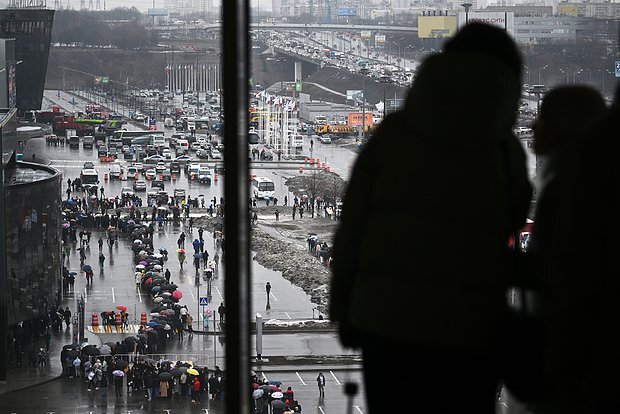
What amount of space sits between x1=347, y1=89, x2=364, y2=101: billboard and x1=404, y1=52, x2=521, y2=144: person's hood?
433 cm

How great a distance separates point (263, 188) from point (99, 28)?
3.61m

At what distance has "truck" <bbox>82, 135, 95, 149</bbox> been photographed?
422 inches

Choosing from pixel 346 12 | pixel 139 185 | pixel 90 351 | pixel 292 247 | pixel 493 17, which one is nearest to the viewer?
pixel 493 17

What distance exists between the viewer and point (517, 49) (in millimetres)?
838

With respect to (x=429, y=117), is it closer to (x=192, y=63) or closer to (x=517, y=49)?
(x=517, y=49)

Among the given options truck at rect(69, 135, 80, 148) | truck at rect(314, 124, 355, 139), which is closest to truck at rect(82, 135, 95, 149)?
truck at rect(69, 135, 80, 148)

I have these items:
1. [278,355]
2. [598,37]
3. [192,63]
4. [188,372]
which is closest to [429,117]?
[598,37]

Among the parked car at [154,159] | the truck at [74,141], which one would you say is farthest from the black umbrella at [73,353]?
the truck at [74,141]

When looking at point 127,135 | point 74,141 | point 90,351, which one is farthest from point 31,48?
point 90,351

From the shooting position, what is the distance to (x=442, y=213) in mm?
803

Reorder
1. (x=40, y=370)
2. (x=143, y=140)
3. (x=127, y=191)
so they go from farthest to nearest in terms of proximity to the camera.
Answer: (x=143, y=140) → (x=127, y=191) → (x=40, y=370)

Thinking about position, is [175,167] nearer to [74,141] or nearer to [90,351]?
[74,141]

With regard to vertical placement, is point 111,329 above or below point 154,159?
below

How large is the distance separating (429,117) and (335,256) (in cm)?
13
